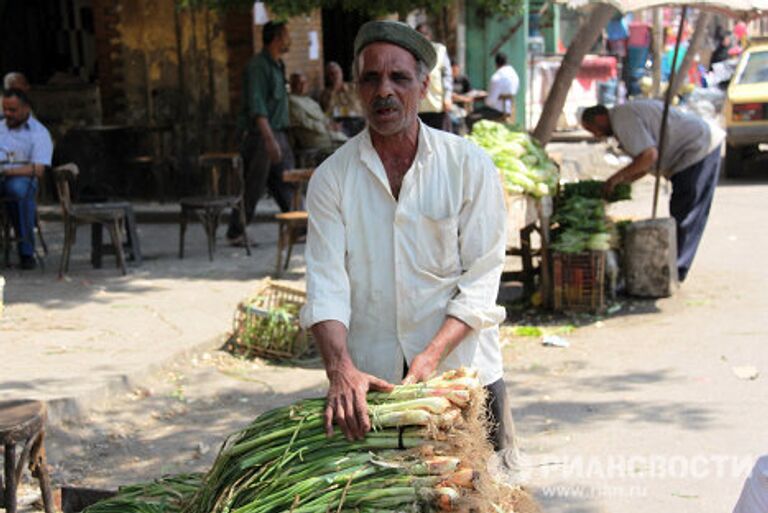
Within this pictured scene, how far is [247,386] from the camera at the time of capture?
7.49m

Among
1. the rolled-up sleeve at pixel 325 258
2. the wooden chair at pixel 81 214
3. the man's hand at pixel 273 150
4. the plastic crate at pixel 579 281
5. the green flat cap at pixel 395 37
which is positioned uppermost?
the green flat cap at pixel 395 37

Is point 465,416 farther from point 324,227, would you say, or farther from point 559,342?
point 559,342

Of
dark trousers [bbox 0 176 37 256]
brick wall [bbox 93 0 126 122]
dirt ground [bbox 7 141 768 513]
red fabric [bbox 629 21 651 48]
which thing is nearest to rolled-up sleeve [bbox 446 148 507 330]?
dirt ground [bbox 7 141 768 513]

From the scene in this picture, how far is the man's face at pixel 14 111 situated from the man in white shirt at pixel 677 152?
542cm

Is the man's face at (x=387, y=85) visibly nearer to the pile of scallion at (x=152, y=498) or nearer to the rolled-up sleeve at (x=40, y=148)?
the pile of scallion at (x=152, y=498)

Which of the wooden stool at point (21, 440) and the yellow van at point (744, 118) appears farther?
the yellow van at point (744, 118)

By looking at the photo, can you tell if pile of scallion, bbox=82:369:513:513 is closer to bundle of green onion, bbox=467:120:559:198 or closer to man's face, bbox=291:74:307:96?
bundle of green onion, bbox=467:120:559:198

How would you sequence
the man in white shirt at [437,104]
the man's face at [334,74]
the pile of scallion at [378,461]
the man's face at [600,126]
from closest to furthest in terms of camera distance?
the pile of scallion at [378,461] → the man's face at [600,126] → the man in white shirt at [437,104] → the man's face at [334,74]

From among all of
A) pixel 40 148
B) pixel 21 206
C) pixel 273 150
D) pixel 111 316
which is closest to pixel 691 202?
pixel 273 150

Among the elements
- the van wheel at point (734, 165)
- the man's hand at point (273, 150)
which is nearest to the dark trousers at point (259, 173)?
the man's hand at point (273, 150)

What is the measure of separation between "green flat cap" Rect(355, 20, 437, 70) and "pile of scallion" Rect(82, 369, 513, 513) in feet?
3.26

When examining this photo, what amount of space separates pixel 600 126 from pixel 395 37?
6.48 metres

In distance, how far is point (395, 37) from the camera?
131 inches

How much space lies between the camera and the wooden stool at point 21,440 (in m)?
4.25
